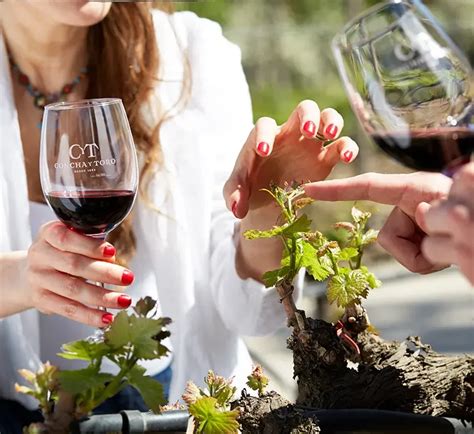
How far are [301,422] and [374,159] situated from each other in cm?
788

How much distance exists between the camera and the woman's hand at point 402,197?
1.50 m

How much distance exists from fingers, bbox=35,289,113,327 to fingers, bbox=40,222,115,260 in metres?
0.09

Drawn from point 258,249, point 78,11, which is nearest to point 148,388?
point 258,249

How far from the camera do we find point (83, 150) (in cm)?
142

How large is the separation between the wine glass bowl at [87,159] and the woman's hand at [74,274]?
6 cm

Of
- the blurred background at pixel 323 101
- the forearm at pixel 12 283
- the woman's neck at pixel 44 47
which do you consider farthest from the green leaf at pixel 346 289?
the blurred background at pixel 323 101

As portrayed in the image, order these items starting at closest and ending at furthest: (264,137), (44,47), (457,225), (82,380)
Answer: (457,225) → (82,380) → (264,137) → (44,47)

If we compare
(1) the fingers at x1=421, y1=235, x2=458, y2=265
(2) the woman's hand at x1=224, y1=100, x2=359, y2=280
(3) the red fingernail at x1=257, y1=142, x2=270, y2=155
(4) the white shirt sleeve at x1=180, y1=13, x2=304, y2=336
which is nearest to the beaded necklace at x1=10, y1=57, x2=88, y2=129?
(4) the white shirt sleeve at x1=180, y1=13, x2=304, y2=336

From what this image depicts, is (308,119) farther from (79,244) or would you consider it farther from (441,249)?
(441,249)

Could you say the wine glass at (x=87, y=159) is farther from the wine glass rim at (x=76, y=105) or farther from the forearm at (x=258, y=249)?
the forearm at (x=258, y=249)

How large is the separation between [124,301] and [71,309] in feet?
0.49

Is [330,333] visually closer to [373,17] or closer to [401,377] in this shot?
[401,377]

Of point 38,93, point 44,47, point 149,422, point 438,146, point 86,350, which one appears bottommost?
point 149,422

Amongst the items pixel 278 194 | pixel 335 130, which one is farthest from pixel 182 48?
pixel 278 194
